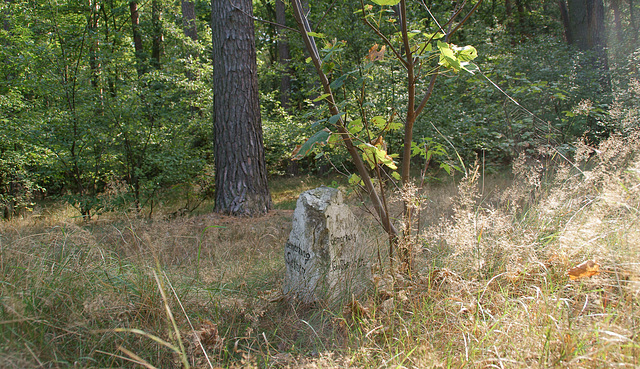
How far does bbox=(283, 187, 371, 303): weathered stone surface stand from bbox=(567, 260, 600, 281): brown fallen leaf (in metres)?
1.07

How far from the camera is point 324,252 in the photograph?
7.97 ft

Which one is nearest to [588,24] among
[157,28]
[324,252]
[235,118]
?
[235,118]

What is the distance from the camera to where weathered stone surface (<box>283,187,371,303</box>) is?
2312 millimetres

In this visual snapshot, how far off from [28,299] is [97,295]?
0.32 metres

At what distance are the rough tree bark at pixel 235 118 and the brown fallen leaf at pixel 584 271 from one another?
438 cm

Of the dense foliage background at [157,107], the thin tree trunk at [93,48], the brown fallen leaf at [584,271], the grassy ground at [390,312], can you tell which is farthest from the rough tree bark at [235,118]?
the brown fallen leaf at [584,271]

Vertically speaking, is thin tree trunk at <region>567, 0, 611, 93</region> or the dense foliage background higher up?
thin tree trunk at <region>567, 0, 611, 93</region>

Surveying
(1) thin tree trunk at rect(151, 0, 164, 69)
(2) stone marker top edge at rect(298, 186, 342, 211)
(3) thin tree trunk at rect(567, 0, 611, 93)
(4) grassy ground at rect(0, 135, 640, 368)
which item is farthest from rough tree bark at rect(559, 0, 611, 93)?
(1) thin tree trunk at rect(151, 0, 164, 69)

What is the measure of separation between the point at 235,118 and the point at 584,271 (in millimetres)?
4760

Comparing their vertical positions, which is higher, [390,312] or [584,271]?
[584,271]

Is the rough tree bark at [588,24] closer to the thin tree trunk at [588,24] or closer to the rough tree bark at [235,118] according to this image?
the thin tree trunk at [588,24]

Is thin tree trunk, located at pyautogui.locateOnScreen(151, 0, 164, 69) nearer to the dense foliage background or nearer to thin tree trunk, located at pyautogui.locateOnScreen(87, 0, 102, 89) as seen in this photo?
thin tree trunk, located at pyautogui.locateOnScreen(87, 0, 102, 89)

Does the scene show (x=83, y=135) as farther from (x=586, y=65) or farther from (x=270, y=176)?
(x=586, y=65)

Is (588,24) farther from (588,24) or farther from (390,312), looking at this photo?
(390,312)
